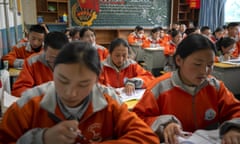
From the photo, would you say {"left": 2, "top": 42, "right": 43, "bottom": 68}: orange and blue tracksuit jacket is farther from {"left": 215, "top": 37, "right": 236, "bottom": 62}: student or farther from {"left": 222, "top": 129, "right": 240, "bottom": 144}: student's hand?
{"left": 215, "top": 37, "right": 236, "bottom": 62}: student

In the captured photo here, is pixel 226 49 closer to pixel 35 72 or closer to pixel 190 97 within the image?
pixel 190 97

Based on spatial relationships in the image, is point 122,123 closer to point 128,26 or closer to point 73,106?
point 73,106

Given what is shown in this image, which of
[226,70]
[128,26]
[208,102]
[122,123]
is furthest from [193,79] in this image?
[128,26]

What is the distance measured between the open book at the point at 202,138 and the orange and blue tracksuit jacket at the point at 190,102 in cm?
16

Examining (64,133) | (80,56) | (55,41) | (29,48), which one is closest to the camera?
(64,133)

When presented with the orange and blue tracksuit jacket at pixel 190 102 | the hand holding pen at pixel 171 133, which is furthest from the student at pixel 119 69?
the hand holding pen at pixel 171 133

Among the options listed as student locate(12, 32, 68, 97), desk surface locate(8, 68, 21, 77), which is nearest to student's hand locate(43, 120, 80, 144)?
student locate(12, 32, 68, 97)

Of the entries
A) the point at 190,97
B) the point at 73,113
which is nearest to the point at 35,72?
the point at 73,113

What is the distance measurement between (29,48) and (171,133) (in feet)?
9.66

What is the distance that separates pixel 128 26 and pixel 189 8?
9.22 ft

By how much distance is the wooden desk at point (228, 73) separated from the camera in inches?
147

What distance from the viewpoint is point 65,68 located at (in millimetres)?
894

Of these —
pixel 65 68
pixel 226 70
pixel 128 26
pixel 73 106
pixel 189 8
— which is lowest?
pixel 226 70

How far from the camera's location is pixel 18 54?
3.64 meters
